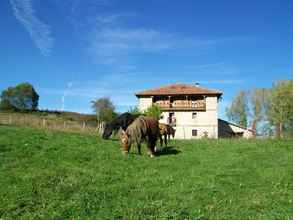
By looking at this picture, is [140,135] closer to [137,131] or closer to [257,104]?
[137,131]

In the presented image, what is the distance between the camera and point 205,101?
211 feet

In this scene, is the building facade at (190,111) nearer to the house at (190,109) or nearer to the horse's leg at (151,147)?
the house at (190,109)

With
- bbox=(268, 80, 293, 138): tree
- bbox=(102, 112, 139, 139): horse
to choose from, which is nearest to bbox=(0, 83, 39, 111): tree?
bbox=(268, 80, 293, 138): tree

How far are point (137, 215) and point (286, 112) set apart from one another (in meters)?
60.2

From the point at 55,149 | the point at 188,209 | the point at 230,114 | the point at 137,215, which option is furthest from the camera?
the point at 230,114

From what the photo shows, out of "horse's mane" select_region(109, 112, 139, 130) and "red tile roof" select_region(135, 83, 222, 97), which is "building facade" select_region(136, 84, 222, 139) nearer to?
"red tile roof" select_region(135, 83, 222, 97)

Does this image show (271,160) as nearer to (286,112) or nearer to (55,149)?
(55,149)

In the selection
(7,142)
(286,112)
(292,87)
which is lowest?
(7,142)

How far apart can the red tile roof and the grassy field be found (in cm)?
4592

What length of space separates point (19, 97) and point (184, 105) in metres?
50.3

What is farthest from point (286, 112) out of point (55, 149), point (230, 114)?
point (55, 149)

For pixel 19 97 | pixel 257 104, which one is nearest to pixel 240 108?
pixel 257 104

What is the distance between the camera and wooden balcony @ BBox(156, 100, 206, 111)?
208 feet

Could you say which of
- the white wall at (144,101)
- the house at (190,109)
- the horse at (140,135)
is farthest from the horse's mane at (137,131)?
the white wall at (144,101)
